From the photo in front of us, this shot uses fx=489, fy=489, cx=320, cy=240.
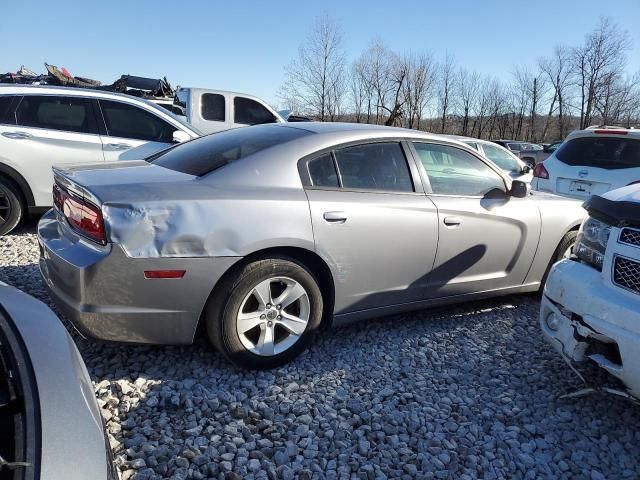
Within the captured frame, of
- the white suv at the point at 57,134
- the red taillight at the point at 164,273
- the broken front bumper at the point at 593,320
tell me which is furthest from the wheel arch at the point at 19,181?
the broken front bumper at the point at 593,320

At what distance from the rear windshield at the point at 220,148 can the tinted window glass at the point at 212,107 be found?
A: 22.7 ft

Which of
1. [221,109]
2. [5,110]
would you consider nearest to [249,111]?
[221,109]

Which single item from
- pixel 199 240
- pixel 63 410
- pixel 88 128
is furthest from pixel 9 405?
pixel 88 128

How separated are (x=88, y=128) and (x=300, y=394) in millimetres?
4485

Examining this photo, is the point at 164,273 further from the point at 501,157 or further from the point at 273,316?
the point at 501,157

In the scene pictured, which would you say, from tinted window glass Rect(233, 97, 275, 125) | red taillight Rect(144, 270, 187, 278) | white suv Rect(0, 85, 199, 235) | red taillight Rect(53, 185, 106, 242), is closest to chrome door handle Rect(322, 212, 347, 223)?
red taillight Rect(144, 270, 187, 278)

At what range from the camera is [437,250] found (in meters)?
3.34

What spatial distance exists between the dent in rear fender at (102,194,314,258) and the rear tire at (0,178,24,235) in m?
3.60

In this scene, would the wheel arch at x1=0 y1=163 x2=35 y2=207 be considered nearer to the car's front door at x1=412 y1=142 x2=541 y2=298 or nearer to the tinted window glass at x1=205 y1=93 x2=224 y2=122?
the car's front door at x1=412 y1=142 x2=541 y2=298

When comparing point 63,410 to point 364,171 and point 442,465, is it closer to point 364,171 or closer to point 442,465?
point 442,465

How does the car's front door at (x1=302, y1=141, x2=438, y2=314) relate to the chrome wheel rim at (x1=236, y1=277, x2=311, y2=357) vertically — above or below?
above

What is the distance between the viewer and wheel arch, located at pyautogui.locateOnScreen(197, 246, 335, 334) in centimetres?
268

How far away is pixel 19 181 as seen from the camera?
5.24 m

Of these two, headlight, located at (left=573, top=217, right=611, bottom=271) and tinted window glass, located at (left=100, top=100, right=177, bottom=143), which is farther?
tinted window glass, located at (left=100, top=100, right=177, bottom=143)
